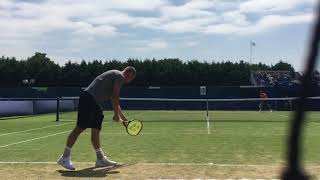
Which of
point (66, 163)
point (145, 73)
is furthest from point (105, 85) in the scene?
point (145, 73)

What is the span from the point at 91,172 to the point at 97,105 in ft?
3.50

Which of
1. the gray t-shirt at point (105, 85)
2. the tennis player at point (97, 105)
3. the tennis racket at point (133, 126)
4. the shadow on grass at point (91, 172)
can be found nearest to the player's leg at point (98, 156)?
the tennis player at point (97, 105)

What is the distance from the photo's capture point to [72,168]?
349 inches

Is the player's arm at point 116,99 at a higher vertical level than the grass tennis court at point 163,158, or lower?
higher

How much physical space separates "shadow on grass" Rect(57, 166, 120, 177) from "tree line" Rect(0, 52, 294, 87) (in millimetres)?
70633

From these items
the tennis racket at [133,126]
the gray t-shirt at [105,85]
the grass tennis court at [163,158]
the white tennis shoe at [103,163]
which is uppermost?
the gray t-shirt at [105,85]

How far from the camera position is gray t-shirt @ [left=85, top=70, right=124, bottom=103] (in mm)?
9344

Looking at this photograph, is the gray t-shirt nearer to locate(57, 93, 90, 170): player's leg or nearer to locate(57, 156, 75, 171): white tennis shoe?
locate(57, 93, 90, 170): player's leg

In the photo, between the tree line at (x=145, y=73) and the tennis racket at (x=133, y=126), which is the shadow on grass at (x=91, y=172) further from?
the tree line at (x=145, y=73)

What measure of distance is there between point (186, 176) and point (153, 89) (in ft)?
164

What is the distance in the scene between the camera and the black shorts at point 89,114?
9.16 meters

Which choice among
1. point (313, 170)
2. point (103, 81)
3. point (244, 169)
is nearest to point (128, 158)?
point (103, 81)

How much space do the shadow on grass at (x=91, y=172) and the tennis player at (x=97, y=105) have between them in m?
0.22

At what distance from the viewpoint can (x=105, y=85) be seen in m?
9.41
